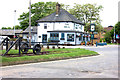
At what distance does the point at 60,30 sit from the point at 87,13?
71.1 ft

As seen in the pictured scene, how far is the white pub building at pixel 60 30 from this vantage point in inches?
2074

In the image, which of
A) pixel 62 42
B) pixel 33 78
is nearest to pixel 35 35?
pixel 62 42

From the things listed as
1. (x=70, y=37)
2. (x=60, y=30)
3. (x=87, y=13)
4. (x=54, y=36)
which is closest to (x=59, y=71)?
(x=70, y=37)

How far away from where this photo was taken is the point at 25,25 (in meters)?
80.4

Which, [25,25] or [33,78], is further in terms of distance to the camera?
[25,25]

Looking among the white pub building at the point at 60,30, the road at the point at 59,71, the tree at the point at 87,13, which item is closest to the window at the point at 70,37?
the white pub building at the point at 60,30

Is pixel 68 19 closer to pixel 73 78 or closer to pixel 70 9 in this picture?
pixel 70 9

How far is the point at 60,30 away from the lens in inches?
2111

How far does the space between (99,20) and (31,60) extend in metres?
62.9

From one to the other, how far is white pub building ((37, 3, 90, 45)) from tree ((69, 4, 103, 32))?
15.8 m

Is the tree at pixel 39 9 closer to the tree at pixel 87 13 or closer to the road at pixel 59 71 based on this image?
the tree at pixel 87 13

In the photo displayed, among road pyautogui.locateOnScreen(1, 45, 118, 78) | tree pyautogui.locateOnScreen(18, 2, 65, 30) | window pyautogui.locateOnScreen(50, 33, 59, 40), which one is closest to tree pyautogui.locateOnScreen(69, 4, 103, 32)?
tree pyautogui.locateOnScreen(18, 2, 65, 30)

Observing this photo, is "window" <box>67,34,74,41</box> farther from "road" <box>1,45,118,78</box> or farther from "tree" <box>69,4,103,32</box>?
"road" <box>1,45,118,78</box>

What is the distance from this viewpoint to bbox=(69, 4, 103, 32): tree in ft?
236
